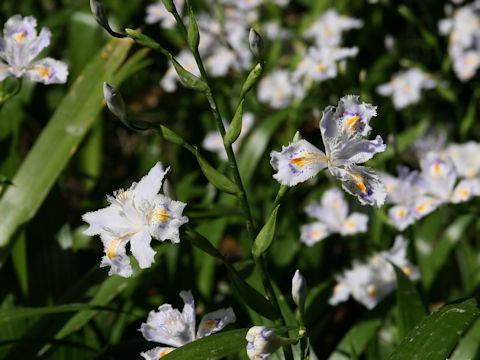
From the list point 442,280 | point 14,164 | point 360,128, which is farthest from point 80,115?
point 442,280

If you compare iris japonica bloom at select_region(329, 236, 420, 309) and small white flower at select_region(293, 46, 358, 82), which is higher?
small white flower at select_region(293, 46, 358, 82)

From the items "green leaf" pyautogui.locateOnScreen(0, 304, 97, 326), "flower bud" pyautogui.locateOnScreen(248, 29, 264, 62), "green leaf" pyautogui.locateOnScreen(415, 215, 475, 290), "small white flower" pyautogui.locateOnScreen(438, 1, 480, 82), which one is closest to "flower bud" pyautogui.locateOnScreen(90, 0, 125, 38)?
"flower bud" pyautogui.locateOnScreen(248, 29, 264, 62)

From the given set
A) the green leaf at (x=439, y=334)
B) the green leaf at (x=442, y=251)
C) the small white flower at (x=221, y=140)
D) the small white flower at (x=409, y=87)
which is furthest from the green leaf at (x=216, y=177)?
the small white flower at (x=409, y=87)

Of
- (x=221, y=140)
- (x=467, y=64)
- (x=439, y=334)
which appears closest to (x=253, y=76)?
(x=439, y=334)

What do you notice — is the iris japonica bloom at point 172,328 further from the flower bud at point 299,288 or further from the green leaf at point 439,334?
the green leaf at point 439,334

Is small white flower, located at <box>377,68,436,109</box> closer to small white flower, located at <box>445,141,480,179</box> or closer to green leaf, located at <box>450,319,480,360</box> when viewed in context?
small white flower, located at <box>445,141,480,179</box>

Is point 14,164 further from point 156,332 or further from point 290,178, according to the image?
point 290,178
